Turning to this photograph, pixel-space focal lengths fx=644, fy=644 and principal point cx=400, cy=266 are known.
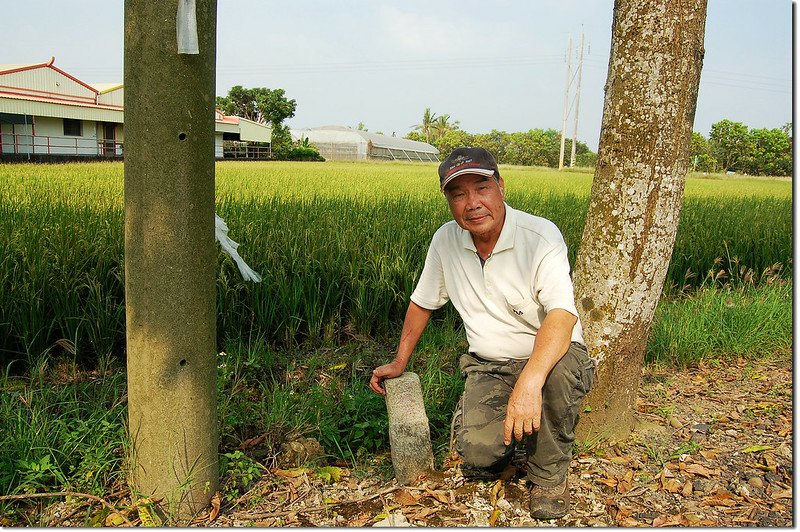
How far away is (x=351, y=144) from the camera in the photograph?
154ft

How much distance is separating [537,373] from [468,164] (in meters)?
0.69

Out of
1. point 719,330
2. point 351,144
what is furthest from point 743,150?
point 719,330

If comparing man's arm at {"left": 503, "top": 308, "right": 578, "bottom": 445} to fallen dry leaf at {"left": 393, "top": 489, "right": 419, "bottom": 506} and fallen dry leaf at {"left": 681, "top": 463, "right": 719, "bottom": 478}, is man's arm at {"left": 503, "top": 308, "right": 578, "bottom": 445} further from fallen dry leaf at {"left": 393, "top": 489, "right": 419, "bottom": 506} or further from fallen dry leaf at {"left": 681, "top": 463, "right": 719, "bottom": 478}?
fallen dry leaf at {"left": 681, "top": 463, "right": 719, "bottom": 478}

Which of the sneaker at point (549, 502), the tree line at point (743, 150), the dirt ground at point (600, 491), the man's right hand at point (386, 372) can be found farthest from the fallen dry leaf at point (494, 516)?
the tree line at point (743, 150)

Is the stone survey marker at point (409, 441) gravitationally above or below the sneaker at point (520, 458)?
above

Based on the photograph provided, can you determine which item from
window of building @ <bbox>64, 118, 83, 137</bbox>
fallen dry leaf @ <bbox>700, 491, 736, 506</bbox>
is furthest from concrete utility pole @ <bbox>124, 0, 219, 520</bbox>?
window of building @ <bbox>64, 118, 83, 137</bbox>

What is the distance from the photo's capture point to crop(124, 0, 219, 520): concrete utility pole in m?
1.69

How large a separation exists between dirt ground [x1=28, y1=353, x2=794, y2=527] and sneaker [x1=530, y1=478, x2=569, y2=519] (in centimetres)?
3

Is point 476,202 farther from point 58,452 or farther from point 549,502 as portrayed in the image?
point 58,452

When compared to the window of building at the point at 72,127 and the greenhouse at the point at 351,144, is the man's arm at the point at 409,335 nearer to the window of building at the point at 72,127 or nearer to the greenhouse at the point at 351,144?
the window of building at the point at 72,127

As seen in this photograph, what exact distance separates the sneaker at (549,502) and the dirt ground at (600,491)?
0.03 metres

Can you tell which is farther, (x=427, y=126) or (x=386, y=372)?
(x=427, y=126)

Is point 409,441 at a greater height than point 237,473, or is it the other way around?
point 409,441

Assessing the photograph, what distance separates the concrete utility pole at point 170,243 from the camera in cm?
169
